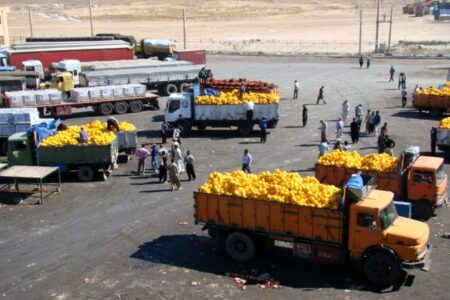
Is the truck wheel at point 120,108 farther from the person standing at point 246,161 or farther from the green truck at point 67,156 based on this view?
the person standing at point 246,161

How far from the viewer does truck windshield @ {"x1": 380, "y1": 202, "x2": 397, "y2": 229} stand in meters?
15.6

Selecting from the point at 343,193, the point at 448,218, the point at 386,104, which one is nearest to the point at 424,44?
the point at 386,104

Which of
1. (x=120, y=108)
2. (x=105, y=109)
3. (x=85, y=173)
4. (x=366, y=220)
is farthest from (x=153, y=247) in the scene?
(x=120, y=108)

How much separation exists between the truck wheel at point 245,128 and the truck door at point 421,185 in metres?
14.5

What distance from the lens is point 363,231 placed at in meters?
15.6

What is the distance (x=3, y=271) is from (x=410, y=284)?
442 inches

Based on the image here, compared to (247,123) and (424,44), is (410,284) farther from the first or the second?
(424,44)

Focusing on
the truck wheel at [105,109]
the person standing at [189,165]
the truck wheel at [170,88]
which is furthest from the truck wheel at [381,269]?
the truck wheel at [170,88]

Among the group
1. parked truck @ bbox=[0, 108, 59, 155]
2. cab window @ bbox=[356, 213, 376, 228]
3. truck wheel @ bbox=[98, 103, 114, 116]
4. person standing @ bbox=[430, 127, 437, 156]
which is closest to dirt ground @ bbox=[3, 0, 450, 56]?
truck wheel @ bbox=[98, 103, 114, 116]

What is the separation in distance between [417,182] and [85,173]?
537 inches

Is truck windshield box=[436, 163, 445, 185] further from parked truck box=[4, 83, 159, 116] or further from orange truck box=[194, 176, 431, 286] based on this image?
parked truck box=[4, 83, 159, 116]

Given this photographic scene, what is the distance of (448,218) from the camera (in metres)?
20.8

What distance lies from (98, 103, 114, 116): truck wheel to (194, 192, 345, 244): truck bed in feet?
77.9

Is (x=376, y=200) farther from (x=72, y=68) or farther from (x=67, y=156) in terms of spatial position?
(x=72, y=68)
